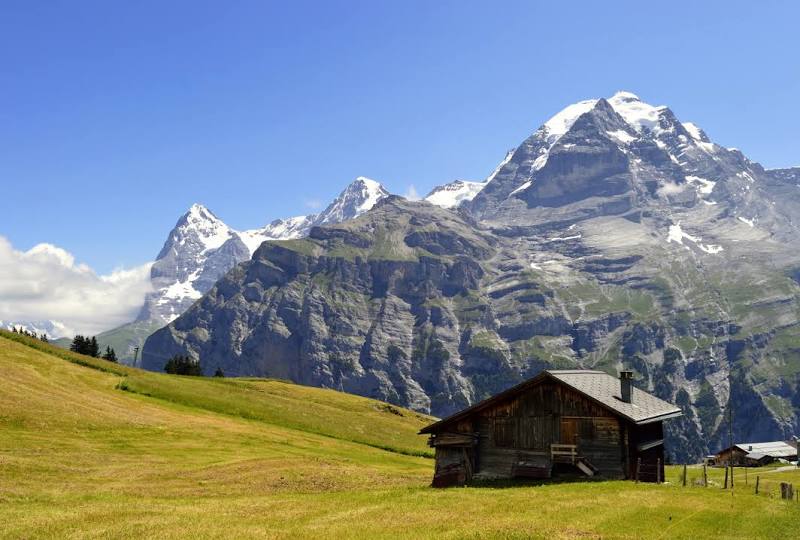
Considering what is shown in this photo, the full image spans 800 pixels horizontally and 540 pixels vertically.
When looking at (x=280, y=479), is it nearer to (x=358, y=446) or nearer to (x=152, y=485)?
(x=152, y=485)

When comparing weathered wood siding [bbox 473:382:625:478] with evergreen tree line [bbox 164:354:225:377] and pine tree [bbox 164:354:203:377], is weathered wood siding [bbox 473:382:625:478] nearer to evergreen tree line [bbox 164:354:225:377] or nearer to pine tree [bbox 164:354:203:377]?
evergreen tree line [bbox 164:354:225:377]

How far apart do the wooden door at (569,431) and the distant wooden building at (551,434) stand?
7 centimetres

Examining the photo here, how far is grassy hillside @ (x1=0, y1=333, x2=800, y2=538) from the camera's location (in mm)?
27297

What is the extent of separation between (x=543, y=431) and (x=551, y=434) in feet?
1.95

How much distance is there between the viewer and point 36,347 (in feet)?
325

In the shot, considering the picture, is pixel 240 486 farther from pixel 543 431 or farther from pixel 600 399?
pixel 600 399

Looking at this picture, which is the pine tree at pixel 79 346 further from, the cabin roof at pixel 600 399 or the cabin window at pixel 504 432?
the cabin window at pixel 504 432

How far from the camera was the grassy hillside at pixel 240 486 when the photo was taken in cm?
2730

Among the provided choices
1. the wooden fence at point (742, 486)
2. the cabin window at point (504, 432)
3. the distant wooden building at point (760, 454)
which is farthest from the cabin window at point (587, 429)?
the distant wooden building at point (760, 454)

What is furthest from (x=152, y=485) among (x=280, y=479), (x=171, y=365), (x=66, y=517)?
(x=171, y=365)

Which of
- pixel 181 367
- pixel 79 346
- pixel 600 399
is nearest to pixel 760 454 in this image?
pixel 600 399

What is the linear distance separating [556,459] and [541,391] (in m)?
4.82

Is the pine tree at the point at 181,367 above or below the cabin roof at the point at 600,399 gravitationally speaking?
above

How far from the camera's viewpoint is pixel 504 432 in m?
51.2
